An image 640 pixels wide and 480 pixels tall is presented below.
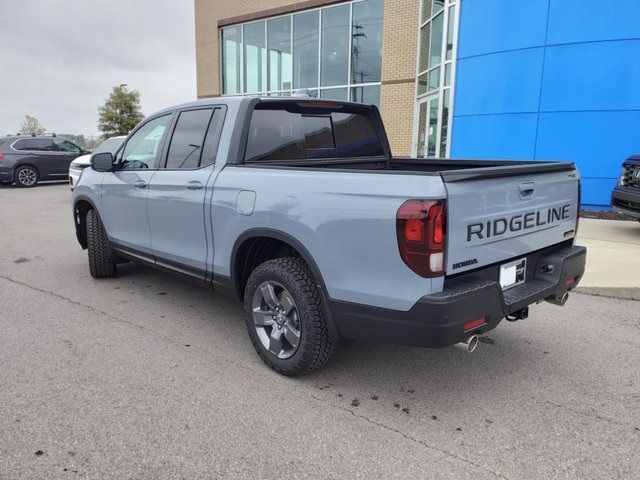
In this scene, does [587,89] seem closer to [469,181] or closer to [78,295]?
[469,181]

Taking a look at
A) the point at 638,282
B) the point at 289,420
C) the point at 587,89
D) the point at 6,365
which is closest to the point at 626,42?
the point at 587,89

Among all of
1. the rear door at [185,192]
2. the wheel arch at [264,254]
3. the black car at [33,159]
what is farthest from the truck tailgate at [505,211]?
the black car at [33,159]

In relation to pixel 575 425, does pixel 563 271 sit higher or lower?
higher

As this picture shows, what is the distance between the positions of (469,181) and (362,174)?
1.86 ft

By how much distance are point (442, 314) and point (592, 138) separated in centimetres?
908

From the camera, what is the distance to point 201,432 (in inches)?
107

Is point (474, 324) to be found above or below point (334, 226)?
below

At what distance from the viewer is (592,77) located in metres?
9.78

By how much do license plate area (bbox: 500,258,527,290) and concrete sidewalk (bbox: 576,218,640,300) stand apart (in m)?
2.57

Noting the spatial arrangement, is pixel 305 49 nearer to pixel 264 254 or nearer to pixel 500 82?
pixel 500 82

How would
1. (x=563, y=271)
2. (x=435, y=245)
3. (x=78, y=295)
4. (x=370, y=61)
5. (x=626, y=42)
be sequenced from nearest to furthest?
(x=435, y=245) < (x=563, y=271) < (x=78, y=295) < (x=626, y=42) < (x=370, y=61)

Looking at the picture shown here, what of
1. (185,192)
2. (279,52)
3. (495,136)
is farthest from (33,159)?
(185,192)

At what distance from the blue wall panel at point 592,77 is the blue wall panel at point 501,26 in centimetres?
55

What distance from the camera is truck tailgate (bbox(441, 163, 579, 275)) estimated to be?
8.67ft
